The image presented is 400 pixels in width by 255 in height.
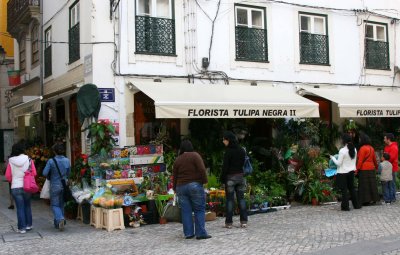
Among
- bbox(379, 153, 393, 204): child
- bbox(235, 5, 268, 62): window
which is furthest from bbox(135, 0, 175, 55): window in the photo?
bbox(379, 153, 393, 204): child

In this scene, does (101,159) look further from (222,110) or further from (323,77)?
(323,77)

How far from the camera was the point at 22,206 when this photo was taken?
30.8ft

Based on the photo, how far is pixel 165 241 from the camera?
8445 millimetres

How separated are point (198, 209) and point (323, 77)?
7932 mm

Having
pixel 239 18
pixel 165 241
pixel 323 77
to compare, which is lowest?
pixel 165 241

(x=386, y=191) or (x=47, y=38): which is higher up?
(x=47, y=38)

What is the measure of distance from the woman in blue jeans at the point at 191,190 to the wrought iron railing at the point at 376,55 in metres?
9.39

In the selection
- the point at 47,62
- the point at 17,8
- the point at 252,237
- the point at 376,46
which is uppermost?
the point at 17,8

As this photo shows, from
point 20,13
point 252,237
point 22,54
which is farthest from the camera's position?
point 22,54

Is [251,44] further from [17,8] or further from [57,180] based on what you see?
[17,8]

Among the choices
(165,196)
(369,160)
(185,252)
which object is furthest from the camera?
(369,160)

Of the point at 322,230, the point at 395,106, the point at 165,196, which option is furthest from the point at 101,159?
the point at 395,106

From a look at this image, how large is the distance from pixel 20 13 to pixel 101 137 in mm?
8259

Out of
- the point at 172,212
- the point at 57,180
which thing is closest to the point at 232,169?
the point at 172,212
